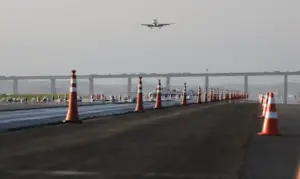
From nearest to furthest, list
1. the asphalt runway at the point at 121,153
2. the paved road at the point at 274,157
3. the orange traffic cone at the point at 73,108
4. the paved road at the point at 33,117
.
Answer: the asphalt runway at the point at 121,153 → the paved road at the point at 274,157 → the paved road at the point at 33,117 → the orange traffic cone at the point at 73,108

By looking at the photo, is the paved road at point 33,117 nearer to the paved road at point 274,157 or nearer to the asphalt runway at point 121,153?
the asphalt runway at point 121,153

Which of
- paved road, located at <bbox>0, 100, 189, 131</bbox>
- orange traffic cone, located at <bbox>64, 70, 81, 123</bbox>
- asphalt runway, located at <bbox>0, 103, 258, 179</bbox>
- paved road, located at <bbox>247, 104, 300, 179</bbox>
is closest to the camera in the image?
asphalt runway, located at <bbox>0, 103, 258, 179</bbox>

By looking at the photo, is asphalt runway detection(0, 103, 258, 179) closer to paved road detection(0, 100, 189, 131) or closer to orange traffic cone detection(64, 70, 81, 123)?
paved road detection(0, 100, 189, 131)

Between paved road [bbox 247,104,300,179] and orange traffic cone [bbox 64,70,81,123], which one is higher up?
orange traffic cone [bbox 64,70,81,123]

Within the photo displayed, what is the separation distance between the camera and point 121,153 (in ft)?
23.5

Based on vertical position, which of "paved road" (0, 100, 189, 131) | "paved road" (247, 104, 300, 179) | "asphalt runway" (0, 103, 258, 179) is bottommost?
"paved road" (247, 104, 300, 179)

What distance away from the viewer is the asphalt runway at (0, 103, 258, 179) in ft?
18.7

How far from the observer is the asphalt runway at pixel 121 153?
18.7 ft

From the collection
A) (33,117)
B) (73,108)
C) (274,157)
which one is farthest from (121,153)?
(33,117)

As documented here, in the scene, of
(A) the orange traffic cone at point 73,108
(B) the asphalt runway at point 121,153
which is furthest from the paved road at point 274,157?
(A) the orange traffic cone at point 73,108

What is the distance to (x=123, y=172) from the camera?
570 centimetres

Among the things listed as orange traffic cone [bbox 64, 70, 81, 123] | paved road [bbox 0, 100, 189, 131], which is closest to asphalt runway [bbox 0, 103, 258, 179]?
paved road [bbox 0, 100, 189, 131]

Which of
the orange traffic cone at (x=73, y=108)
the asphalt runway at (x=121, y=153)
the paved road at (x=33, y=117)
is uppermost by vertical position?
the orange traffic cone at (x=73, y=108)

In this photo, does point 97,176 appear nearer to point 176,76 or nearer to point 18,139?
point 18,139
